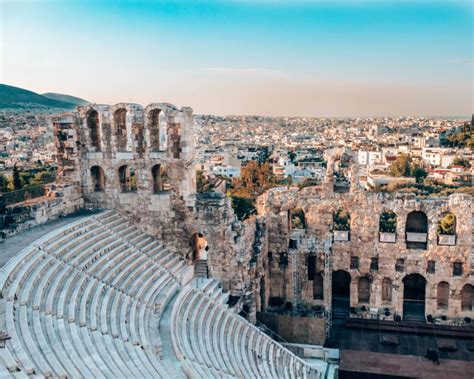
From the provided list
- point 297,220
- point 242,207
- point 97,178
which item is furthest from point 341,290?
point 242,207

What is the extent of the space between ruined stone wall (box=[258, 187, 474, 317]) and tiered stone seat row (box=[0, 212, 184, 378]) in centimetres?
614

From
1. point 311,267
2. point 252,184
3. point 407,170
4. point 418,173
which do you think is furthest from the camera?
point 407,170

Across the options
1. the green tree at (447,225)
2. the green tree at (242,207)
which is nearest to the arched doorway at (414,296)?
the green tree at (447,225)

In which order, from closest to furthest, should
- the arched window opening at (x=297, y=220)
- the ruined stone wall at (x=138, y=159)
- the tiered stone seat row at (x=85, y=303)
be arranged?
the tiered stone seat row at (x=85, y=303) < the ruined stone wall at (x=138, y=159) < the arched window opening at (x=297, y=220)

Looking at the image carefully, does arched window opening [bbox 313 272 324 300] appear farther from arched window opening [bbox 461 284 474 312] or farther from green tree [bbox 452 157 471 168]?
green tree [bbox 452 157 471 168]

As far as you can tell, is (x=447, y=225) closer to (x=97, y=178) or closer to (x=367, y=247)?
(x=367, y=247)

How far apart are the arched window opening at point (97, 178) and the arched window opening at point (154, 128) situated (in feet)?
9.91

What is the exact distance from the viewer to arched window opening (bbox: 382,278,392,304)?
22.9 m

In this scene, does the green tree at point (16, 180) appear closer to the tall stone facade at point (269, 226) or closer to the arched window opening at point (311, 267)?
the tall stone facade at point (269, 226)

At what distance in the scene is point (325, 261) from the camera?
875 inches

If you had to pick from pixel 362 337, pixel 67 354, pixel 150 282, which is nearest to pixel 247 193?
pixel 362 337

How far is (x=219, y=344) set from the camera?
15.3 meters

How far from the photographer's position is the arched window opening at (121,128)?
68.8 ft

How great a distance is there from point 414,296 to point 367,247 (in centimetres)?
449
